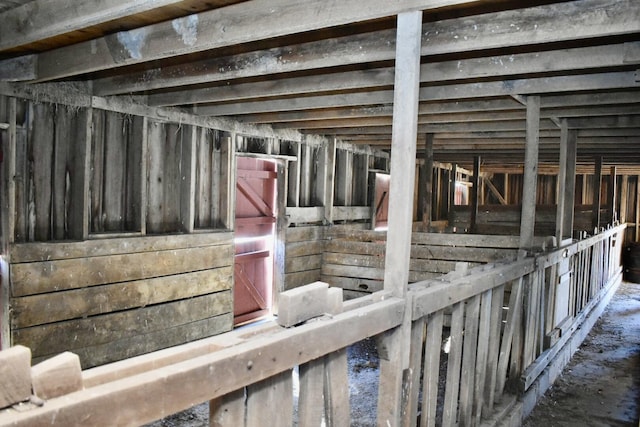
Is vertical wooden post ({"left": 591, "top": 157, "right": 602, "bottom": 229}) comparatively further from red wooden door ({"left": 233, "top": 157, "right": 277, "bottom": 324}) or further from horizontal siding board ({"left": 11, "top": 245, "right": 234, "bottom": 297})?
horizontal siding board ({"left": 11, "top": 245, "right": 234, "bottom": 297})

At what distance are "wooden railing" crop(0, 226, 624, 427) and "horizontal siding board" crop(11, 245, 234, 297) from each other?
322 cm

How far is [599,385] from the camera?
493 cm

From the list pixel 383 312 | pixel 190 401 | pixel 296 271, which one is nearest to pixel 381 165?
pixel 296 271

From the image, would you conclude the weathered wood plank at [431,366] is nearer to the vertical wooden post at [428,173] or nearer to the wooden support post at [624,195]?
the vertical wooden post at [428,173]

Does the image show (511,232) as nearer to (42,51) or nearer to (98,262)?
(98,262)

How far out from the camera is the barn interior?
1.89 metres

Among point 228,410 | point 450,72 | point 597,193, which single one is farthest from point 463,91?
point 597,193

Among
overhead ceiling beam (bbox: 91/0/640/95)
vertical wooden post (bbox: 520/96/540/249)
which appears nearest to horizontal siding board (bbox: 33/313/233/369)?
overhead ceiling beam (bbox: 91/0/640/95)

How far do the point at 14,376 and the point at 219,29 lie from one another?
2.46 meters

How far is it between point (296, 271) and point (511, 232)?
3794 millimetres

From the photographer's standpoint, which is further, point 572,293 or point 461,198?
point 461,198

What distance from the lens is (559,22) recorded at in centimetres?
272

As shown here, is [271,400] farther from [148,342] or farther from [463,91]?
[148,342]

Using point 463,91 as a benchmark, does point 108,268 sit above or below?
below
